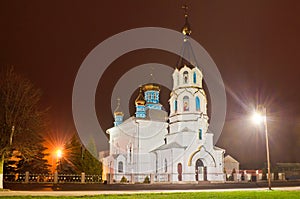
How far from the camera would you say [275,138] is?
48594 millimetres

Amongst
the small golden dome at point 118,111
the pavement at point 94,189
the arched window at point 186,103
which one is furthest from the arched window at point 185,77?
the pavement at point 94,189

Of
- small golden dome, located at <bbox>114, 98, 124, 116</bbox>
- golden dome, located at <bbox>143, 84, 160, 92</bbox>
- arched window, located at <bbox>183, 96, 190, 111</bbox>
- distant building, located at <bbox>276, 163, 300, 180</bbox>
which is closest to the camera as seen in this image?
arched window, located at <bbox>183, 96, 190, 111</bbox>

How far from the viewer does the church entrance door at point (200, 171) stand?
3489cm

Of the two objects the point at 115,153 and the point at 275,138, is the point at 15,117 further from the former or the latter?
the point at 275,138

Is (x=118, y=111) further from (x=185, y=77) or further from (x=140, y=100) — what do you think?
(x=185, y=77)

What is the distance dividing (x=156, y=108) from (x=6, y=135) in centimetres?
2738

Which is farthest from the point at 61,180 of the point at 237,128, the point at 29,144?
the point at 237,128

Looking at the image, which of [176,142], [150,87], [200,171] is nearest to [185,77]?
[176,142]

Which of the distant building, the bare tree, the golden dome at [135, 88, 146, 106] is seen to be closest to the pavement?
the bare tree

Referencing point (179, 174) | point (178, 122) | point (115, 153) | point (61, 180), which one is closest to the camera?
point (61, 180)

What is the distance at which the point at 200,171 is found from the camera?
35.7 meters

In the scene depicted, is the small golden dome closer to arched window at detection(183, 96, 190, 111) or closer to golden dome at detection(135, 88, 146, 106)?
golden dome at detection(135, 88, 146, 106)

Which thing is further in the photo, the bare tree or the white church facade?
the white church facade

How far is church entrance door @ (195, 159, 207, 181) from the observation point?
34891 mm
